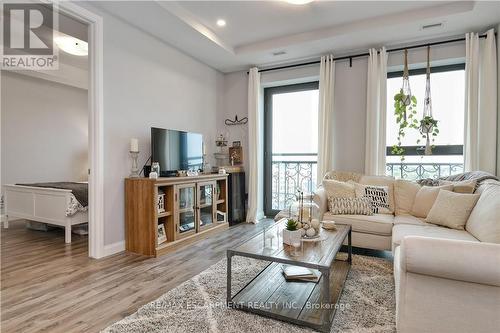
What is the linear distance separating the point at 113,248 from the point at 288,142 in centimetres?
316

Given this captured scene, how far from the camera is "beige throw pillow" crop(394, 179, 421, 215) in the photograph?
3.08 metres

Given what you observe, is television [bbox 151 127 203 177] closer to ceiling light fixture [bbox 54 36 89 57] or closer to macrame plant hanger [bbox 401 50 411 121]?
ceiling light fixture [bbox 54 36 89 57]

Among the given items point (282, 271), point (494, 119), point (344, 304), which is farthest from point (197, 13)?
point (494, 119)

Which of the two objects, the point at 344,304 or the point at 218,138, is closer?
the point at 344,304

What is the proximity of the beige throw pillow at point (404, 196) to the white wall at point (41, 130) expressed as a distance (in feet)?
19.6

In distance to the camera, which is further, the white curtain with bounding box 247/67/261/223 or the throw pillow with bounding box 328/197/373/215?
the white curtain with bounding box 247/67/261/223

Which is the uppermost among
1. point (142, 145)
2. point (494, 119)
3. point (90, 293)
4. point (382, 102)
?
point (382, 102)

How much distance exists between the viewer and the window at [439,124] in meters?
3.57

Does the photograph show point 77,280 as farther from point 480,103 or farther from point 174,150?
point 480,103

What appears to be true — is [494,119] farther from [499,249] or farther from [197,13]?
[197,13]

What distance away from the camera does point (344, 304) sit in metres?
1.89

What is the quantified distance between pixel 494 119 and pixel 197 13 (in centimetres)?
372

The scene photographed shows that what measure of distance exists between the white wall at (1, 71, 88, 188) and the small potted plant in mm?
5208

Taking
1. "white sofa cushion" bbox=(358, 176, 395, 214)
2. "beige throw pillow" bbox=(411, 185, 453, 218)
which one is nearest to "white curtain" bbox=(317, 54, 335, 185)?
"white sofa cushion" bbox=(358, 176, 395, 214)
